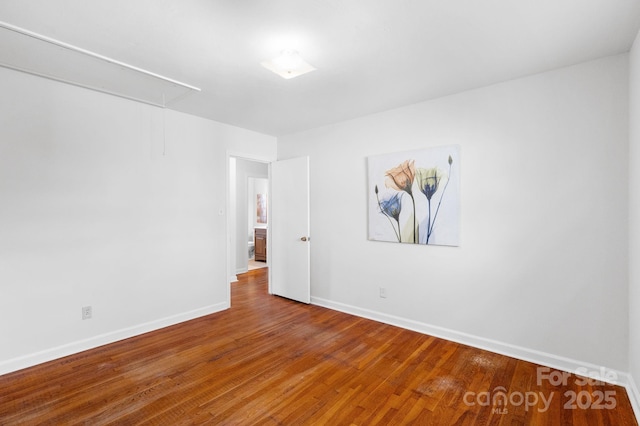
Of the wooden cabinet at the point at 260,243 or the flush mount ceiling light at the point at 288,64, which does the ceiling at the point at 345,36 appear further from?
the wooden cabinet at the point at 260,243

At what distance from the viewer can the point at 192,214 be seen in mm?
3852

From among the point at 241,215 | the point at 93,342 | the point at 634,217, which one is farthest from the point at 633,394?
the point at 241,215

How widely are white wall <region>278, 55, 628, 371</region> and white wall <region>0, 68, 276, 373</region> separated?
2.35 m

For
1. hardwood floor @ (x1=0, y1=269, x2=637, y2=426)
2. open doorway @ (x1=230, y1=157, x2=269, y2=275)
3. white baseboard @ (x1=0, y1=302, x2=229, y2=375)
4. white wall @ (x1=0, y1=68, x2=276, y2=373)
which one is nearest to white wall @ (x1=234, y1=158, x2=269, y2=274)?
open doorway @ (x1=230, y1=157, x2=269, y2=275)

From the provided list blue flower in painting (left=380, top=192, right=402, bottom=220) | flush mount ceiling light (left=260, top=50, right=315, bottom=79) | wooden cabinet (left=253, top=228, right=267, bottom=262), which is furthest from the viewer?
wooden cabinet (left=253, top=228, right=267, bottom=262)

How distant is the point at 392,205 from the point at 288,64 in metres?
2.03

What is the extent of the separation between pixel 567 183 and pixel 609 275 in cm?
79

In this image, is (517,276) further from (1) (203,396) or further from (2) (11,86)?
(2) (11,86)

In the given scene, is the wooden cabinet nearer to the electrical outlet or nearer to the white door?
the white door

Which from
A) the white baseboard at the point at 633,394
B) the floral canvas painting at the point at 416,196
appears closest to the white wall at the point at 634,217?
the white baseboard at the point at 633,394

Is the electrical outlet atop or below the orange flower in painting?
below

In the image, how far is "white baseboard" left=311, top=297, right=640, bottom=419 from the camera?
2306 mm

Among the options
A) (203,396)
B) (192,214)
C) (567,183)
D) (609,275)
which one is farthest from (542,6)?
(192,214)

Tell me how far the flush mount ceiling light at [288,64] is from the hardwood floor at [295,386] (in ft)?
8.02
